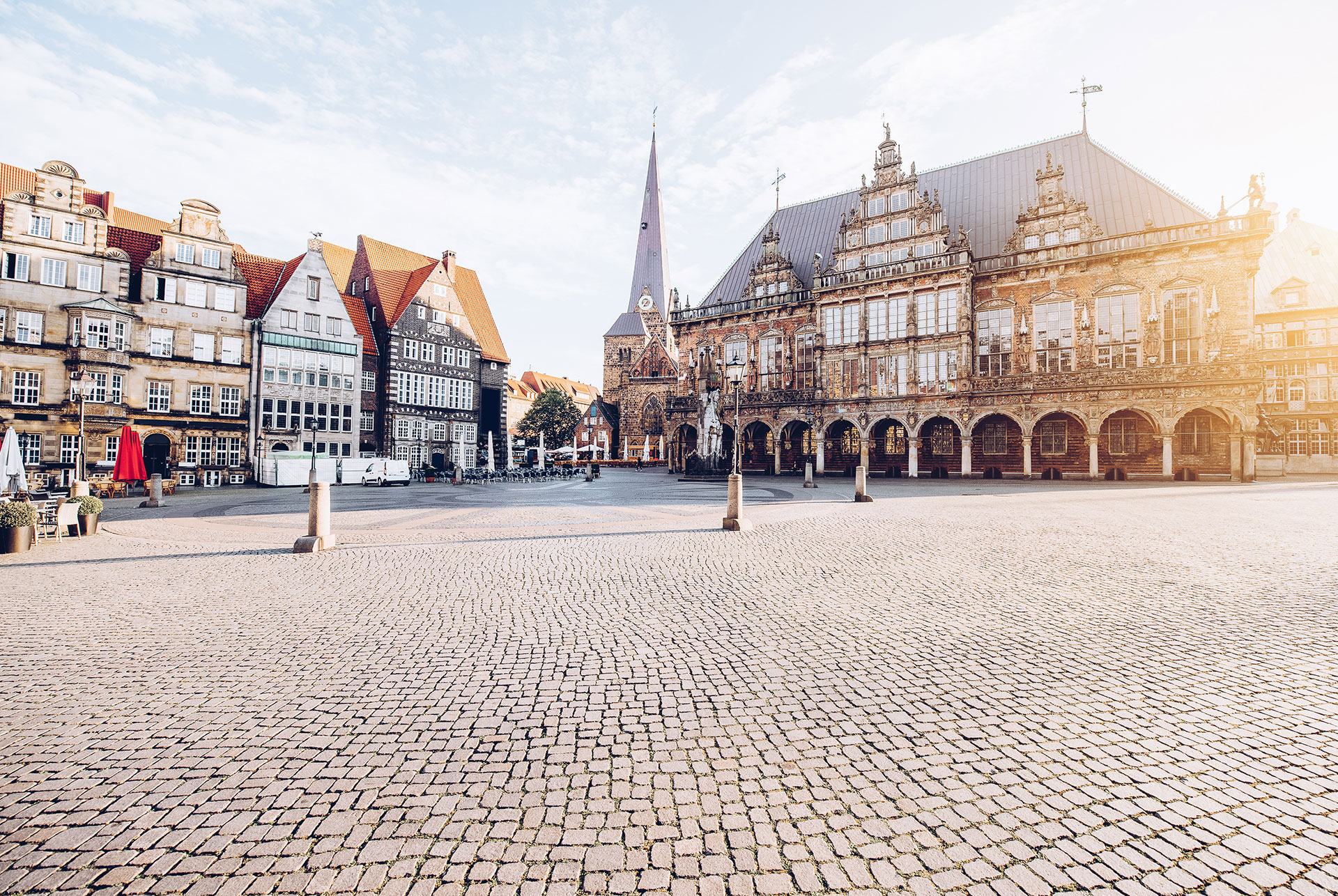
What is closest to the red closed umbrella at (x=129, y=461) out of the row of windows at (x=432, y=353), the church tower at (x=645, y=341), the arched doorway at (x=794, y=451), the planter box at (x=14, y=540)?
the planter box at (x=14, y=540)

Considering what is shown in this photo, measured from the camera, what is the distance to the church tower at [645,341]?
215 feet

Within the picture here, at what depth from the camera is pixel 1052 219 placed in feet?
100

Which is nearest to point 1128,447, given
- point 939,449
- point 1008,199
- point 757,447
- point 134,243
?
point 939,449

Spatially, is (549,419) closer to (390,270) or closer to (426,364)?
(426,364)

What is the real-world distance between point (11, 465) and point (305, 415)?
2412 centimetres

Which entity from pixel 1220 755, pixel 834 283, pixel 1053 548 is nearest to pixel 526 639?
pixel 1220 755

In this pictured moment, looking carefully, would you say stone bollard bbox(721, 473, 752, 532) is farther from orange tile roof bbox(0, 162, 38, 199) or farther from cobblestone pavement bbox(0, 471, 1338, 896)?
orange tile roof bbox(0, 162, 38, 199)

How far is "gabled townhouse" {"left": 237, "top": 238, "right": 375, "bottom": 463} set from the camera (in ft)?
110

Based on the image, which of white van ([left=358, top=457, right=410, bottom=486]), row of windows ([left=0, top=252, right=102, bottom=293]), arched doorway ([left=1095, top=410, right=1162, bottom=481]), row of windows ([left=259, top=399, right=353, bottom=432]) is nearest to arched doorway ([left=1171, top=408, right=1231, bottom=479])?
arched doorway ([left=1095, top=410, right=1162, bottom=481])

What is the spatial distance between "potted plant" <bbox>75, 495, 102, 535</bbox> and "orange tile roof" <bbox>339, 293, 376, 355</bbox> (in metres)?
29.6

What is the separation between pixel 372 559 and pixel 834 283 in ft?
107

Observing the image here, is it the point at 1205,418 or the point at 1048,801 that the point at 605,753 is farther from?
the point at 1205,418

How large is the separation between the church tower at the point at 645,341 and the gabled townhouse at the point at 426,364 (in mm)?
20511

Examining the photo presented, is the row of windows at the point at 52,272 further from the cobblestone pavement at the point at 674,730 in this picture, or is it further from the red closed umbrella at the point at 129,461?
the cobblestone pavement at the point at 674,730
